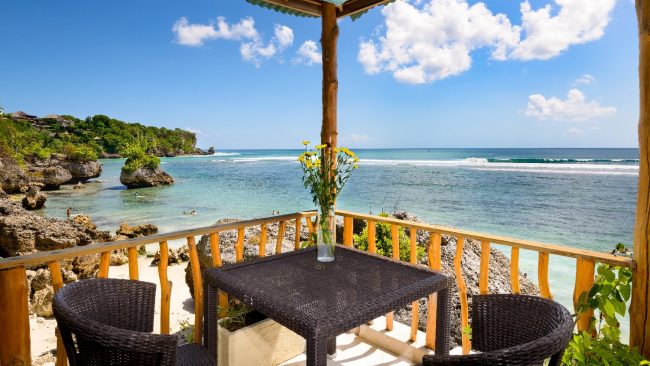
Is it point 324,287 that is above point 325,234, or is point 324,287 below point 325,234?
below

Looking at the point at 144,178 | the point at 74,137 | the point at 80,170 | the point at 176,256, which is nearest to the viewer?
the point at 176,256

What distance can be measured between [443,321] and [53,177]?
26040mm

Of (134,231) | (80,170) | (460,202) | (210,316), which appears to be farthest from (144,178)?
(210,316)

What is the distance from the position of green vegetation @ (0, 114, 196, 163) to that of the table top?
68.6ft

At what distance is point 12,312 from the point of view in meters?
1.41

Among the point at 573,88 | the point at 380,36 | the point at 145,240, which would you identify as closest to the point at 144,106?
the point at 380,36

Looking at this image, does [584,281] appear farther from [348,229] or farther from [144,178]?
[144,178]

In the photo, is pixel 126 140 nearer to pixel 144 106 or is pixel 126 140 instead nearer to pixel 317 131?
pixel 144 106

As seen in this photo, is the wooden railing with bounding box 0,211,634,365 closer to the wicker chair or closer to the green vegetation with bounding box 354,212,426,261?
the wicker chair

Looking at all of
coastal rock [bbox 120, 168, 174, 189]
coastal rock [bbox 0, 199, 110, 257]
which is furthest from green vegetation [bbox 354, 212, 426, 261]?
coastal rock [bbox 120, 168, 174, 189]

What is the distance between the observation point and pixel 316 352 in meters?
1.08

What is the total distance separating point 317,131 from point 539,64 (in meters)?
41.9

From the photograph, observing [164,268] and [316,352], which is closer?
[316,352]

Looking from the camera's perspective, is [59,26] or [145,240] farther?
[59,26]
